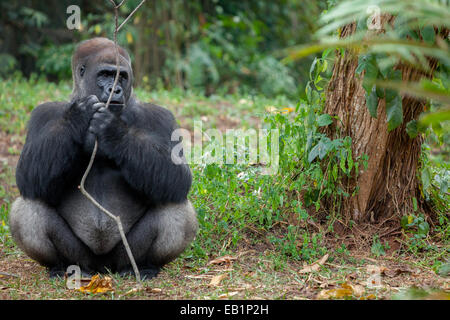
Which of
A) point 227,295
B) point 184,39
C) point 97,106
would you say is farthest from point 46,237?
point 184,39

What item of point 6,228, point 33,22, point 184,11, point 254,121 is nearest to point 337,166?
point 6,228

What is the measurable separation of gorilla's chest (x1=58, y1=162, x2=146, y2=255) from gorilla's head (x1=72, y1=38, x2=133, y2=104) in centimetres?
49

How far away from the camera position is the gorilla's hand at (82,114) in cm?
324

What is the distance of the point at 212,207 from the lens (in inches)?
174

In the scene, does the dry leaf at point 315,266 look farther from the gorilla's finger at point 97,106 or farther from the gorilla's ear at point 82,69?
the gorilla's ear at point 82,69

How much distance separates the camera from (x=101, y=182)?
137 inches

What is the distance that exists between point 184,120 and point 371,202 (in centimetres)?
334

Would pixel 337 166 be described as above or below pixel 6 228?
above

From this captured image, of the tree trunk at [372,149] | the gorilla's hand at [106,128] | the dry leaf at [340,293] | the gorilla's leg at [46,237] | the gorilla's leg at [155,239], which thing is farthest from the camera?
the tree trunk at [372,149]

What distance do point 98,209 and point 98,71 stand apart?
864 mm

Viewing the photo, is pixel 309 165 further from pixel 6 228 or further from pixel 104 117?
pixel 6 228

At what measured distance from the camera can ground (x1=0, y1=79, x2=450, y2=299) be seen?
10.1ft

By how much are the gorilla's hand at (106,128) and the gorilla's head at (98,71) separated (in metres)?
0.19

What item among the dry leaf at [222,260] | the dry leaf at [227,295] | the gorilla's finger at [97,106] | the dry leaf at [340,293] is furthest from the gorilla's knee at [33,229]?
the dry leaf at [340,293]
